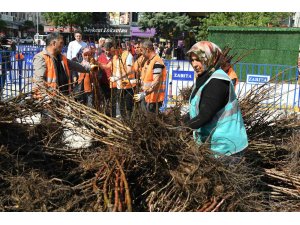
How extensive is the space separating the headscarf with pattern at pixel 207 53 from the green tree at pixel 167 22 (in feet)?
68.3

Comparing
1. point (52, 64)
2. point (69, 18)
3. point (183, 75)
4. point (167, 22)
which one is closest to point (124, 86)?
point (52, 64)

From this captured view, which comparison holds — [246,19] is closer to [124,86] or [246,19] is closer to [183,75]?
[183,75]

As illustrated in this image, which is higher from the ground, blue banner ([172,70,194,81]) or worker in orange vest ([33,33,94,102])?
worker in orange vest ([33,33,94,102])

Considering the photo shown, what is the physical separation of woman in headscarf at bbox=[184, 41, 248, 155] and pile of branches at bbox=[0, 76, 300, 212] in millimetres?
131

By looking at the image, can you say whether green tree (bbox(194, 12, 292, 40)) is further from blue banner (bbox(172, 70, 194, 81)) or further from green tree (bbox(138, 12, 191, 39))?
blue banner (bbox(172, 70, 194, 81))

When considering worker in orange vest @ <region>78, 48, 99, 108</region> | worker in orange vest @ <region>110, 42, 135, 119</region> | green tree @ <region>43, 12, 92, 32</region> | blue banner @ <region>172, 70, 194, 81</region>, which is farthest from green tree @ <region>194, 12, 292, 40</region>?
green tree @ <region>43, 12, 92, 32</region>

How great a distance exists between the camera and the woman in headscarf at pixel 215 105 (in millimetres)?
2621

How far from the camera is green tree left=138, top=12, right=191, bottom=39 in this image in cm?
2322

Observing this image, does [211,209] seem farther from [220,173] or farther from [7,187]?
[7,187]

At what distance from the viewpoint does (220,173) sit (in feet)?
8.21

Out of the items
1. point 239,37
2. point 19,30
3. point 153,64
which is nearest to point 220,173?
point 153,64

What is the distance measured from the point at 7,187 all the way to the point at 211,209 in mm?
1471

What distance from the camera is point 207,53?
8.74 feet

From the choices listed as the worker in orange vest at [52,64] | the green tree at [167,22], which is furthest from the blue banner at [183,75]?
the green tree at [167,22]
